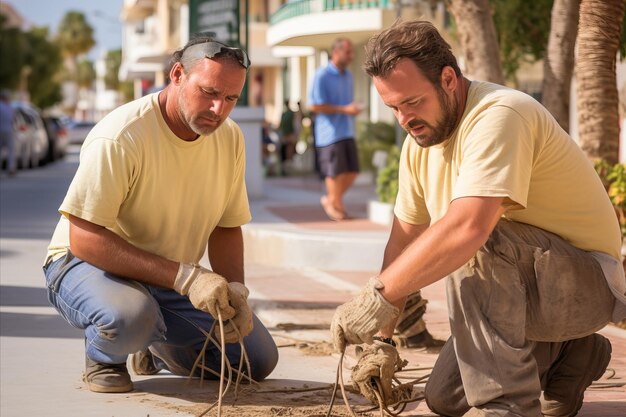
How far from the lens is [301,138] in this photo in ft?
99.3

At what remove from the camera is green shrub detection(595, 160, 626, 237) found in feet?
25.7

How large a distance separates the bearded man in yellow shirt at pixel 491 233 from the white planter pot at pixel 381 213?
7.86m

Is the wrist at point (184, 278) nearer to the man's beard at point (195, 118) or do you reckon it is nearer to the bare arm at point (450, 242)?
the man's beard at point (195, 118)

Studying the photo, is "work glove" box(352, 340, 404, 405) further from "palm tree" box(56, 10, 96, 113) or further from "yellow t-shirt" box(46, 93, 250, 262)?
"palm tree" box(56, 10, 96, 113)

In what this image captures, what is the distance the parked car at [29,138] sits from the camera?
3015cm

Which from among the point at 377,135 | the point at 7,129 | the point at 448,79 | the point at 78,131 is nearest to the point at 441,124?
the point at 448,79

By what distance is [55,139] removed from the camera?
38250 millimetres

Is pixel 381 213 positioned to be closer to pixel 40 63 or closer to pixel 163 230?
pixel 163 230

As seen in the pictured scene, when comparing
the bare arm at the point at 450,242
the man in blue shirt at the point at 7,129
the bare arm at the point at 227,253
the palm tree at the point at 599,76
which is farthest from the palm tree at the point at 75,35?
the bare arm at the point at 450,242

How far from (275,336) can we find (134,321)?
88.4 inches

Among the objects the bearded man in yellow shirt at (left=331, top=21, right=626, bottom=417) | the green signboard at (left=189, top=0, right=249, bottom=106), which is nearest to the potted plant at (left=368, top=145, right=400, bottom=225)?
the green signboard at (left=189, top=0, right=249, bottom=106)

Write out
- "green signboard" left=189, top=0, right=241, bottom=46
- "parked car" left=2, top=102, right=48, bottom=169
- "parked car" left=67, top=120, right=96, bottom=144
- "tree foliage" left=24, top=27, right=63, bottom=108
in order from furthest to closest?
"tree foliage" left=24, top=27, right=63, bottom=108, "parked car" left=67, top=120, right=96, bottom=144, "parked car" left=2, top=102, right=48, bottom=169, "green signboard" left=189, top=0, right=241, bottom=46

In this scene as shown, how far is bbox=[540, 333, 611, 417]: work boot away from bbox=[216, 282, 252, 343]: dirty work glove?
Answer: 1242 millimetres

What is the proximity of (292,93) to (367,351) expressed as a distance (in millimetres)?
34773
